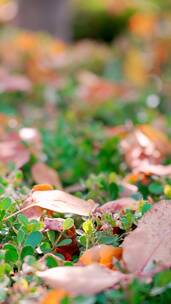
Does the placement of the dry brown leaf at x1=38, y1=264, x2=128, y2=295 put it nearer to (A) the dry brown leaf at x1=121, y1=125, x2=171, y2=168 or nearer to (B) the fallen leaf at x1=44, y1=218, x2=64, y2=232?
(B) the fallen leaf at x1=44, y1=218, x2=64, y2=232

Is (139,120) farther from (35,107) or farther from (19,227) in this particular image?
(19,227)

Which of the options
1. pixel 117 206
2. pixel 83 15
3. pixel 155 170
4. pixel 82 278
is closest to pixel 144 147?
pixel 155 170

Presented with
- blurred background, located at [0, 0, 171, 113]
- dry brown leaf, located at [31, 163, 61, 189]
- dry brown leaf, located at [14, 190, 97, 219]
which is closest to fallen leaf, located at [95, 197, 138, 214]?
dry brown leaf, located at [14, 190, 97, 219]

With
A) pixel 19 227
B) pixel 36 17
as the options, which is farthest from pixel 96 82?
pixel 36 17

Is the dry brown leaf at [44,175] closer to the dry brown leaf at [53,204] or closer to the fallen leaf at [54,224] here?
the dry brown leaf at [53,204]

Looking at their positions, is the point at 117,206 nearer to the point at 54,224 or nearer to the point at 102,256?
the point at 54,224

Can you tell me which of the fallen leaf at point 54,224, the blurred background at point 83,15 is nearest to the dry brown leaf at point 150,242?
the fallen leaf at point 54,224
